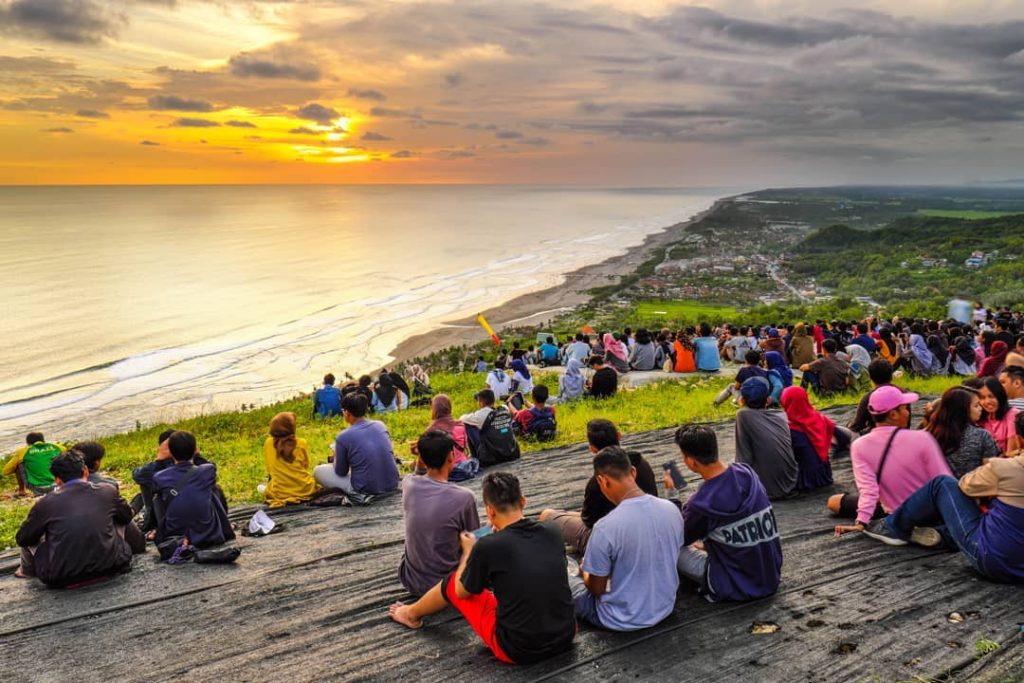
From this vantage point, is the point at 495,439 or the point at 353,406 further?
the point at 495,439

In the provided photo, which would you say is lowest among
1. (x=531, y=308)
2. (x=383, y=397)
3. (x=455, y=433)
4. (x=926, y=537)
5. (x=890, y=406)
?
(x=531, y=308)

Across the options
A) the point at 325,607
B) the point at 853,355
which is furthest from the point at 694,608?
the point at 853,355

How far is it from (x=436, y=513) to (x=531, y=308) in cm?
5289

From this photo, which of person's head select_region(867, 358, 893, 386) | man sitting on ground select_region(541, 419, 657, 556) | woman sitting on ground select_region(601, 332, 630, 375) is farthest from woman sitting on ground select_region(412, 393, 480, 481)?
woman sitting on ground select_region(601, 332, 630, 375)

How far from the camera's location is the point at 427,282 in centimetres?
7575

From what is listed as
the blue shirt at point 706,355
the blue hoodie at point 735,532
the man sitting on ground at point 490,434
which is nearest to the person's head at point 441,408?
the man sitting on ground at point 490,434

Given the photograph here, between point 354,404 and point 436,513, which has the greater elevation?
point 354,404

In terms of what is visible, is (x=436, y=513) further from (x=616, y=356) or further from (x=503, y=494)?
(x=616, y=356)

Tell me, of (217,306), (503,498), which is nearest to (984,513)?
(503,498)

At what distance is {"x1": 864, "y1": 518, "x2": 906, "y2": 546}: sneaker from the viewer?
302 inches

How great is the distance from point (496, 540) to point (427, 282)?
7117 cm

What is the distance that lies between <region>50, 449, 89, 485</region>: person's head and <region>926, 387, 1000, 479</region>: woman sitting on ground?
29.9 feet

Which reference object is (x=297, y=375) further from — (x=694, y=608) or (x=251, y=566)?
(x=694, y=608)

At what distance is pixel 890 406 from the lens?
7586 mm
